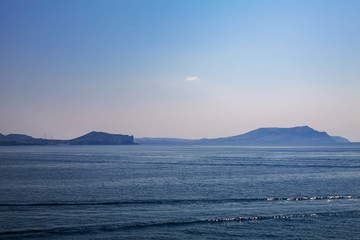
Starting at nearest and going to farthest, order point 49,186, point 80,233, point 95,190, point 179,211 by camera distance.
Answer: point 80,233 < point 179,211 < point 95,190 < point 49,186

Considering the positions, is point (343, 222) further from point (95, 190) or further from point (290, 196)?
point (95, 190)

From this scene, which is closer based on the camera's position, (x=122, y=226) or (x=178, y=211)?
(x=122, y=226)

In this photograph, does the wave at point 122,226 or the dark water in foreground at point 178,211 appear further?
the dark water in foreground at point 178,211

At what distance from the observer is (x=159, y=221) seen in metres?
33.9

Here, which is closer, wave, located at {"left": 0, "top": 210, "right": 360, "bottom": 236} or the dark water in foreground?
wave, located at {"left": 0, "top": 210, "right": 360, "bottom": 236}

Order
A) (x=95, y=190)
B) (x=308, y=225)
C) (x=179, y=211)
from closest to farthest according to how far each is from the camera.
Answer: (x=308, y=225), (x=179, y=211), (x=95, y=190)

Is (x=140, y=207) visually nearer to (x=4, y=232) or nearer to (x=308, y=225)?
(x=4, y=232)

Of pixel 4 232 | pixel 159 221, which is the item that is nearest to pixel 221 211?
pixel 159 221

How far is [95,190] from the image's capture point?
5288cm

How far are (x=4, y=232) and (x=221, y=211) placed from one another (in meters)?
22.4

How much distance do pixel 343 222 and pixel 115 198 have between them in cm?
2852

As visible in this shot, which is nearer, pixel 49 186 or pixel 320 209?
pixel 320 209

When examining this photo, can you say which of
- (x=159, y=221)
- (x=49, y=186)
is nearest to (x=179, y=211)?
(x=159, y=221)

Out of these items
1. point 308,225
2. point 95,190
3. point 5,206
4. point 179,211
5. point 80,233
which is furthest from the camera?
point 95,190
